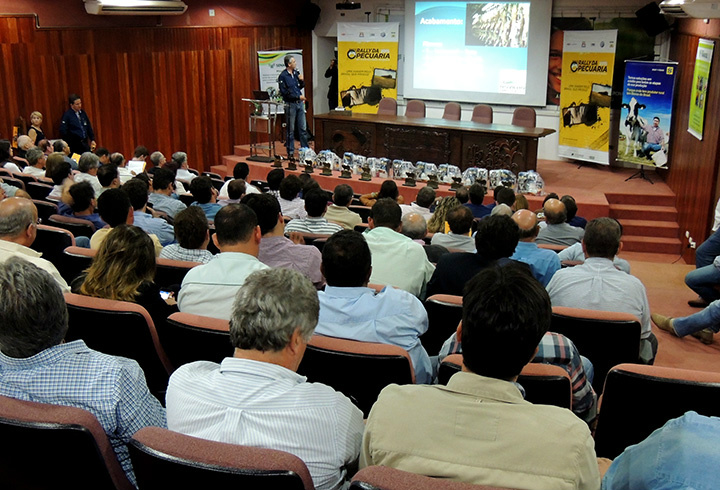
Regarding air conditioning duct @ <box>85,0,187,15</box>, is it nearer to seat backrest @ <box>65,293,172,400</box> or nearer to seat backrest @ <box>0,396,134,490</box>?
seat backrest @ <box>65,293,172,400</box>

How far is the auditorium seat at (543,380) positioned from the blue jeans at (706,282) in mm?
3967

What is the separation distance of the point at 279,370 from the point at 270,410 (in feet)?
0.38

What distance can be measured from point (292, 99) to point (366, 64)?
9.09ft

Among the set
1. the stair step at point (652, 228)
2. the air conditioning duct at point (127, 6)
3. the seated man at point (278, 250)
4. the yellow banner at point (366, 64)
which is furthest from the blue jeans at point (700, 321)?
the yellow banner at point (366, 64)

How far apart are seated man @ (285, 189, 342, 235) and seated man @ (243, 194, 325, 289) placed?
0.87 m

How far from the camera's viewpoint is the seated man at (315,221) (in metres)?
4.80

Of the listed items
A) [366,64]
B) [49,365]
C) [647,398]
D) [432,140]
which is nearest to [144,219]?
[49,365]

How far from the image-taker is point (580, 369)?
2381 millimetres

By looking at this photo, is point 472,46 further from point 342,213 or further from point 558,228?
point 342,213

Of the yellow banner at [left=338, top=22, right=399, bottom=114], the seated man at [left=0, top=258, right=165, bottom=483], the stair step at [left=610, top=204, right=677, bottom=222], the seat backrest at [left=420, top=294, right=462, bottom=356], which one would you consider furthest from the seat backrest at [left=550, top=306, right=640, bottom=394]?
the yellow banner at [left=338, top=22, right=399, bottom=114]

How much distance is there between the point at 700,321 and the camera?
190 inches

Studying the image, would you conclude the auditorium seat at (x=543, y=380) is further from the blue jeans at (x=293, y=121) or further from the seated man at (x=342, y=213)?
the blue jeans at (x=293, y=121)

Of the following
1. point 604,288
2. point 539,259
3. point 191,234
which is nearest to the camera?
point 604,288

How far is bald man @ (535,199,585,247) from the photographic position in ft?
17.8
